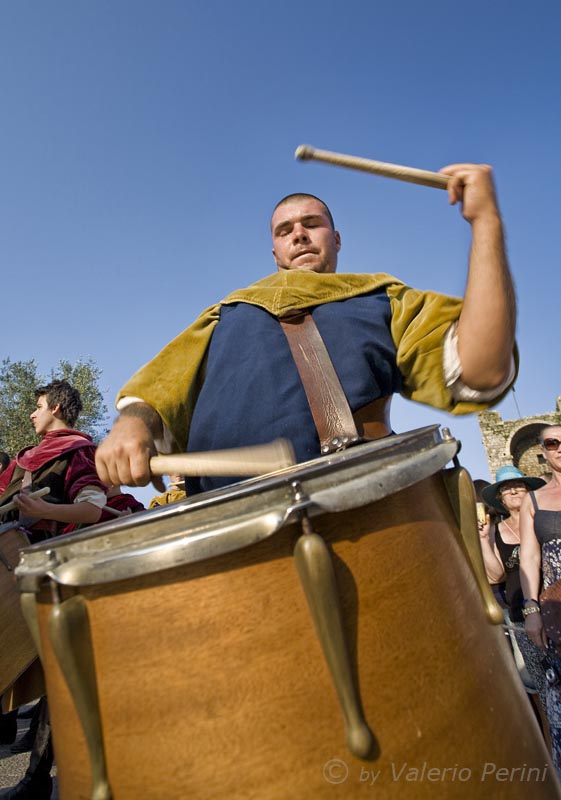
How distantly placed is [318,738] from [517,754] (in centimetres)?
35

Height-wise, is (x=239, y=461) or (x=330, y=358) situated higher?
(x=330, y=358)

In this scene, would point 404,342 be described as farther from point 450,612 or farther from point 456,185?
point 450,612

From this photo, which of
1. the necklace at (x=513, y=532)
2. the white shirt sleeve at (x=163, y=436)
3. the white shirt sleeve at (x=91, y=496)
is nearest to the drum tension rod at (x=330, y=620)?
the white shirt sleeve at (x=163, y=436)

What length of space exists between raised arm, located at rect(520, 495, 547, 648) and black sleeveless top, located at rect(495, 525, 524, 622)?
26.5 inches

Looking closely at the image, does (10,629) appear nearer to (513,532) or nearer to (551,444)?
(551,444)

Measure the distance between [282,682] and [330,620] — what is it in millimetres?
111

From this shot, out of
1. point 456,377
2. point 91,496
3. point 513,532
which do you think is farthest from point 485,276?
point 513,532

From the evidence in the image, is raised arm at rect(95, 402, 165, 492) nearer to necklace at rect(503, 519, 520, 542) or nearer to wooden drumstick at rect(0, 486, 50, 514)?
wooden drumstick at rect(0, 486, 50, 514)

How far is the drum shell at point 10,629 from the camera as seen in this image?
1.98 m

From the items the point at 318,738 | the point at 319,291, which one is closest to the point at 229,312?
the point at 319,291

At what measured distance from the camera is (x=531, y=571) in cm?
320

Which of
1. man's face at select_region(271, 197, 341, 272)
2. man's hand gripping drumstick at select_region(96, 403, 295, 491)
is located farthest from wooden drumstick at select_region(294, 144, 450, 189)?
man's hand gripping drumstick at select_region(96, 403, 295, 491)

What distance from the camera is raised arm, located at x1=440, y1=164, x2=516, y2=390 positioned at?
4.38ft

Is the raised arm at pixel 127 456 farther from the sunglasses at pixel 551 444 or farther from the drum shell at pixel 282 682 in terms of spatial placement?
the sunglasses at pixel 551 444
